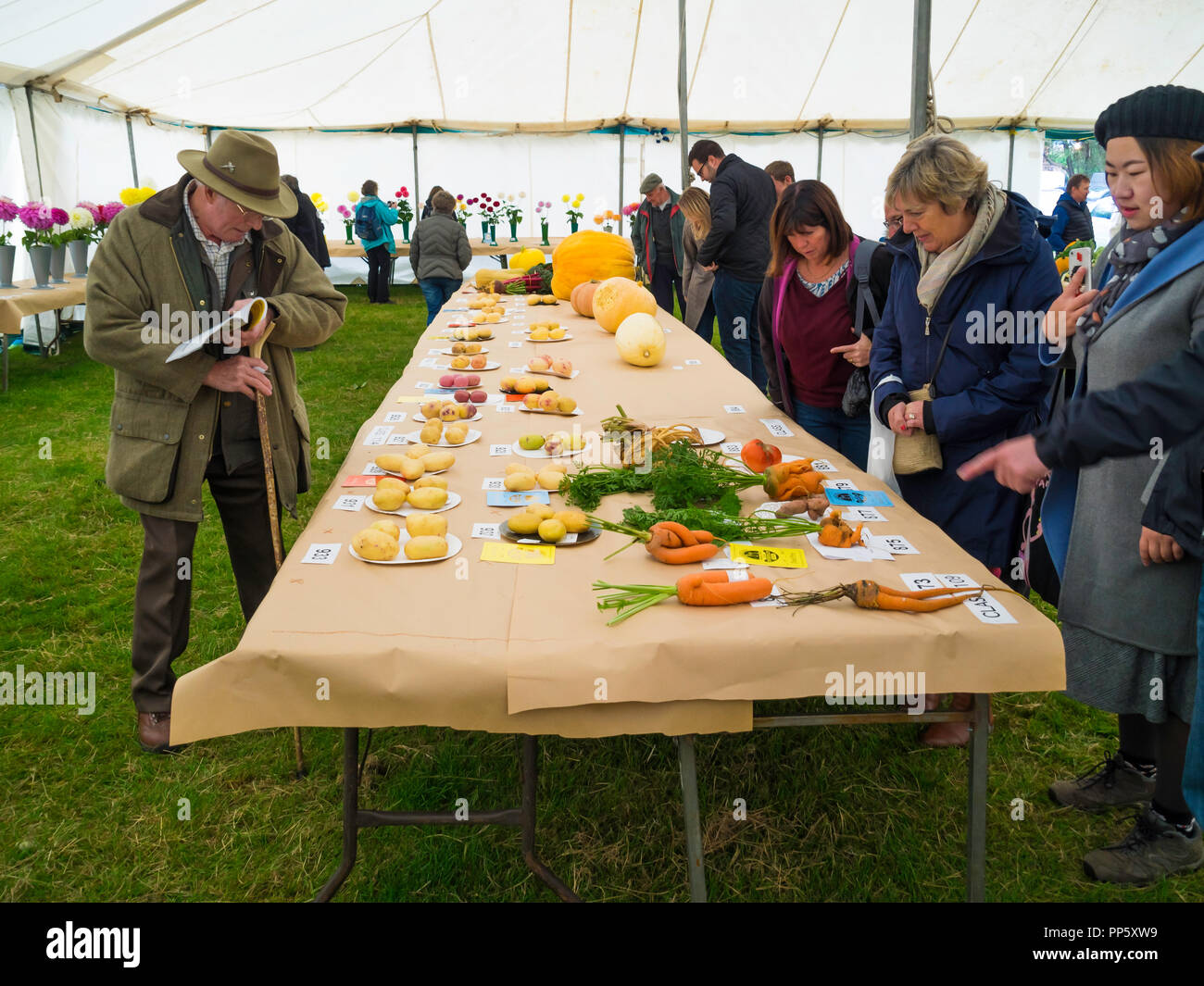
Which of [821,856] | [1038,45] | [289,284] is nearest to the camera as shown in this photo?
[821,856]

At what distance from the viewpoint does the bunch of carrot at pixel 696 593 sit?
1724 millimetres

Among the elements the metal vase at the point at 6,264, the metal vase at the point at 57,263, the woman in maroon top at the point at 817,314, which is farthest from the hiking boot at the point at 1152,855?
the metal vase at the point at 57,263

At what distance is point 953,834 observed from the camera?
240 centimetres

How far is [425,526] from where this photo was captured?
6.81ft

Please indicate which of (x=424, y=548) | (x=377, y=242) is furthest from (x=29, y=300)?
(x=377, y=242)

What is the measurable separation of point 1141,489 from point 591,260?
184 inches

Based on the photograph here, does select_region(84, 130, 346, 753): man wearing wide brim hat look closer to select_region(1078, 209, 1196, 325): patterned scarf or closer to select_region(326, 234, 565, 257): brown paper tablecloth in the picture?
select_region(1078, 209, 1196, 325): patterned scarf

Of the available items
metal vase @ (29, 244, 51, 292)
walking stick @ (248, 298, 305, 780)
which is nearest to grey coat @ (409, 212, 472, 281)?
metal vase @ (29, 244, 51, 292)

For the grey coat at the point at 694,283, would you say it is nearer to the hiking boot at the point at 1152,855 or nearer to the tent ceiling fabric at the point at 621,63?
the hiking boot at the point at 1152,855

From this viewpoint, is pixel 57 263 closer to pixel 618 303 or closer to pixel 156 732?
pixel 618 303

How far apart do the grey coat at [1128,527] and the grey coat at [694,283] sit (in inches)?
205

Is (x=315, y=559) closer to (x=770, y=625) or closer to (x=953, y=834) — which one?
(x=770, y=625)

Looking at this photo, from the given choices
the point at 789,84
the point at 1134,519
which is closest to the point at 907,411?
the point at 1134,519
